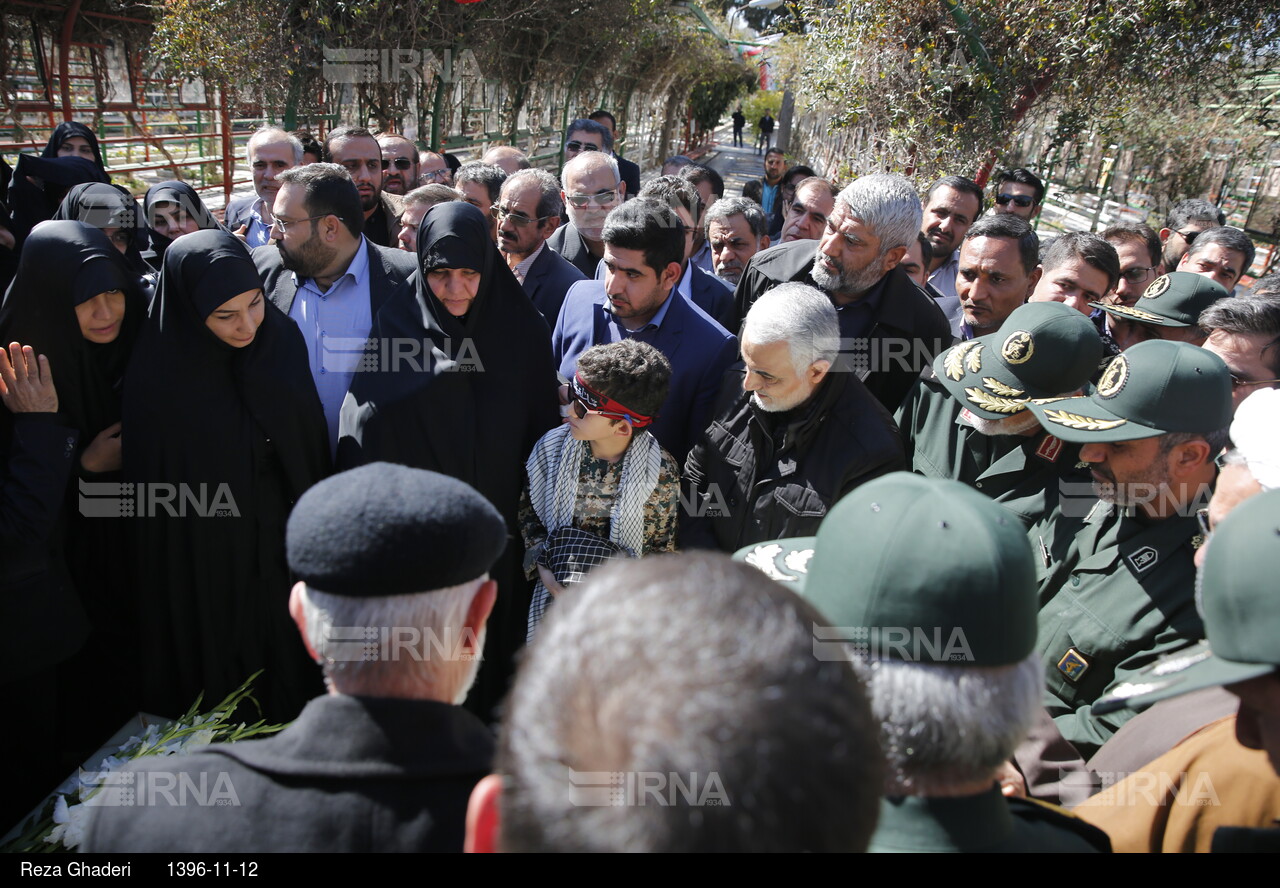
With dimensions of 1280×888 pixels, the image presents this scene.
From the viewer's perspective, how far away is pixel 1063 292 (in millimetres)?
3639

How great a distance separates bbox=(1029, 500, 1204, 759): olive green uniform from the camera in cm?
184

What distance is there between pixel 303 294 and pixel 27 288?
110 centimetres

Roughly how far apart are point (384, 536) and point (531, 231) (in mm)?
3442

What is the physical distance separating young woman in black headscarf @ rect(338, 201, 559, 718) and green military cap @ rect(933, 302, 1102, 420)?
1.56 metres

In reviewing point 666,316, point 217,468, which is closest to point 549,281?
point 666,316

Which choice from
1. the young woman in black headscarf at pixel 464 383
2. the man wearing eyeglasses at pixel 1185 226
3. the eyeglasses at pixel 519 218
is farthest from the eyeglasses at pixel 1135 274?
the young woman in black headscarf at pixel 464 383

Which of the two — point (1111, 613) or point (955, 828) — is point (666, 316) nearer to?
point (1111, 613)

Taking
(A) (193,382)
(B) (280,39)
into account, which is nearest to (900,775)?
(A) (193,382)

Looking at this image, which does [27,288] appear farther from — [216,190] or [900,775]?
[216,190]

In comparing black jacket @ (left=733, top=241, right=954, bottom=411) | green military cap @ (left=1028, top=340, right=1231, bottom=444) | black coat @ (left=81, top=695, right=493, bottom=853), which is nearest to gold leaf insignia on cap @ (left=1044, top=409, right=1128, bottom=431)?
green military cap @ (left=1028, top=340, right=1231, bottom=444)

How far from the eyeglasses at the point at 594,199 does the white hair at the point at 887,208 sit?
1999mm

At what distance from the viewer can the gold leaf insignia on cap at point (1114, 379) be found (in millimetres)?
2082

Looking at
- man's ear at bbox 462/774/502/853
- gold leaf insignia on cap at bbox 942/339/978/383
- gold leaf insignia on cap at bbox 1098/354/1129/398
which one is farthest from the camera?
gold leaf insignia on cap at bbox 942/339/978/383

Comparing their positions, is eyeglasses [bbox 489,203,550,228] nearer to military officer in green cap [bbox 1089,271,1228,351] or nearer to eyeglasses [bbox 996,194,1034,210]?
military officer in green cap [bbox 1089,271,1228,351]
